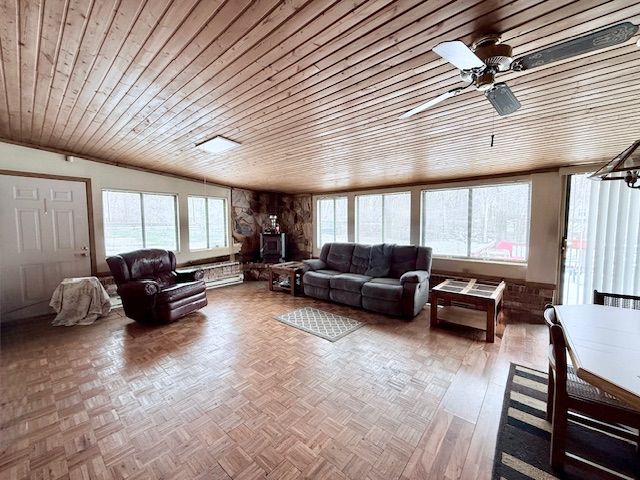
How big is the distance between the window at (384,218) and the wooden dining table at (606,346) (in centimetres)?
354

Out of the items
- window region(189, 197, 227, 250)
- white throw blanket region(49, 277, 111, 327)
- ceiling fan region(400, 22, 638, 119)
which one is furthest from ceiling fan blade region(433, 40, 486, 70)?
window region(189, 197, 227, 250)

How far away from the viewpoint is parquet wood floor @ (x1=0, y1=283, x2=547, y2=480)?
1.54 meters

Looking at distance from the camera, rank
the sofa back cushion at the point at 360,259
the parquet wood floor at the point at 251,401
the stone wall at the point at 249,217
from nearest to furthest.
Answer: the parquet wood floor at the point at 251,401 → the sofa back cushion at the point at 360,259 → the stone wall at the point at 249,217

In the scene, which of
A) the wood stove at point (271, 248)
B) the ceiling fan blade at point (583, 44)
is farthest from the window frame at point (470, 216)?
the ceiling fan blade at point (583, 44)

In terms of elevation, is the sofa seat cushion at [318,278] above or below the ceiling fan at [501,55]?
below

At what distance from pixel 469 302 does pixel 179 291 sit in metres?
3.98

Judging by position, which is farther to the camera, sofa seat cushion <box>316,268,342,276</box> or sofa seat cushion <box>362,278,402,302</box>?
sofa seat cushion <box>316,268,342,276</box>

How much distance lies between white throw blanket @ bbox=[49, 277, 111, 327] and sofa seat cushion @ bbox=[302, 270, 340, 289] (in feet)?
10.3

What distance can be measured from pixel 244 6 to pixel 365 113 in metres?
1.31

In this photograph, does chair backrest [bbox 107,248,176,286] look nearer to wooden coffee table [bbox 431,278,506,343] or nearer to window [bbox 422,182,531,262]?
wooden coffee table [bbox 431,278,506,343]

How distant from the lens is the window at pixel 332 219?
6.54m

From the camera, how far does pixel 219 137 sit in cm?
301

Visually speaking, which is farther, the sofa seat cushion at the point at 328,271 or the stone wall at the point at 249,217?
the stone wall at the point at 249,217

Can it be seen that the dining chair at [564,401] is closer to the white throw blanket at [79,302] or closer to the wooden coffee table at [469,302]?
the wooden coffee table at [469,302]
